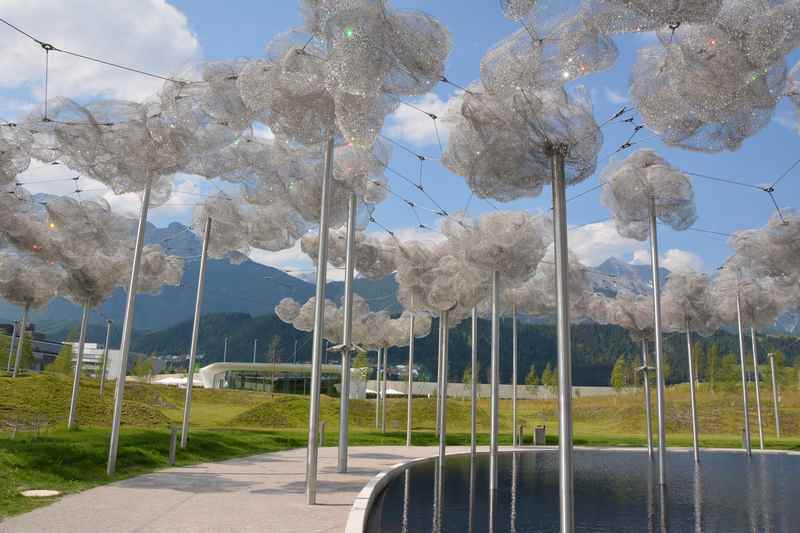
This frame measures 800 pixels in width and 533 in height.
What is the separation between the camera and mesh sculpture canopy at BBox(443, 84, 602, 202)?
1001 centimetres

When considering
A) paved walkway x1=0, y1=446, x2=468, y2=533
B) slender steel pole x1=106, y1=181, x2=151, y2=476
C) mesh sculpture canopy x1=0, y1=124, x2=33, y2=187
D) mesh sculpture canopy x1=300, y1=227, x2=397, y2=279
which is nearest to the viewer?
paved walkway x1=0, y1=446, x2=468, y2=533

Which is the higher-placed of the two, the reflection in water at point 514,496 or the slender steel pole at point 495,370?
the slender steel pole at point 495,370

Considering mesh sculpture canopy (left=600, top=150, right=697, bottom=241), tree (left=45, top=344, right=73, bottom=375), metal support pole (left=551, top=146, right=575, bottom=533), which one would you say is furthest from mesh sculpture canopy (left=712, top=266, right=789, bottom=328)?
tree (left=45, top=344, right=73, bottom=375)

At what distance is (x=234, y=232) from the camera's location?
24.2 metres

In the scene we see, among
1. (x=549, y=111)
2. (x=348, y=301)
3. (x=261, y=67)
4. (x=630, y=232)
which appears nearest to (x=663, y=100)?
(x=549, y=111)

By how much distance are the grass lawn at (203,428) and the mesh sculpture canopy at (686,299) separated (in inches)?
428

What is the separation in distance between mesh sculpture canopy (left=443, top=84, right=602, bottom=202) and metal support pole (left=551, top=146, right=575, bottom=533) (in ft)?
4.62

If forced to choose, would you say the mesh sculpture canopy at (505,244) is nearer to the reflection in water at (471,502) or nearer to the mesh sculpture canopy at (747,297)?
the reflection in water at (471,502)

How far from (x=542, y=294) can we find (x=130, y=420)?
2089cm

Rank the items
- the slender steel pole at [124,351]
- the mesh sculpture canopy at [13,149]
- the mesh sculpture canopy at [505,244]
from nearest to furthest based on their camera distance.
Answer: the slender steel pole at [124,351]
the mesh sculpture canopy at [13,149]
the mesh sculpture canopy at [505,244]

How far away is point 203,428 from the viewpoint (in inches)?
1378

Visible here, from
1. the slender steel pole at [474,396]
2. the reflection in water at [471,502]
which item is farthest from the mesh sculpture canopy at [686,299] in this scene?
the reflection in water at [471,502]

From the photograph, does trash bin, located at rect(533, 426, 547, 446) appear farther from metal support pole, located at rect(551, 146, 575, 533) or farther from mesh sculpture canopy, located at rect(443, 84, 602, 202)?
metal support pole, located at rect(551, 146, 575, 533)

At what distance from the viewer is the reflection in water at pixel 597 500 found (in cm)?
1116
